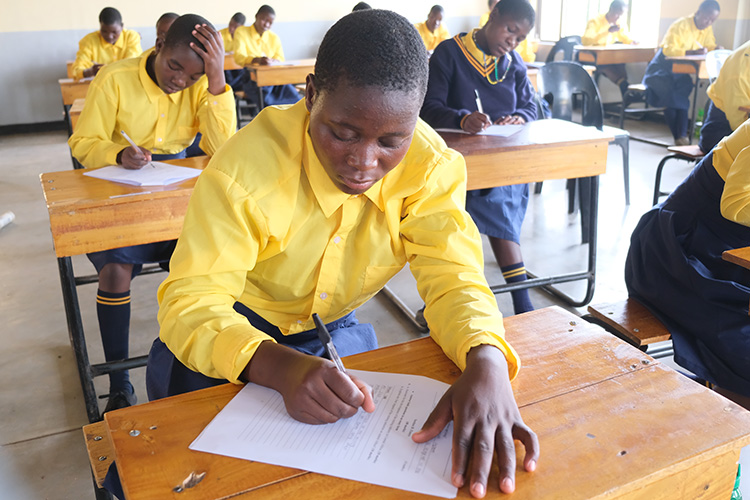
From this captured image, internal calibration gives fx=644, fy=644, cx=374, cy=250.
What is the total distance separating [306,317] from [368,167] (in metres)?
0.40

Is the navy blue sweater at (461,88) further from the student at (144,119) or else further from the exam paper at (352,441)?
the exam paper at (352,441)

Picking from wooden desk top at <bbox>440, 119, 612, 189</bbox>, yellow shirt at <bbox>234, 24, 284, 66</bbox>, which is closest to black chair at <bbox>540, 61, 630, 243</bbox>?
wooden desk top at <bbox>440, 119, 612, 189</bbox>

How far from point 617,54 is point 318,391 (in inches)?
301

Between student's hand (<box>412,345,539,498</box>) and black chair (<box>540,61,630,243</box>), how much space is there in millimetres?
2759

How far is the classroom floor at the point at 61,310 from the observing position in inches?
72.6

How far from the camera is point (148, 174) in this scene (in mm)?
2051

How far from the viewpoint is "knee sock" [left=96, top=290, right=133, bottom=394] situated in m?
2.06

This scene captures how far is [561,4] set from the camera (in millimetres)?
9664

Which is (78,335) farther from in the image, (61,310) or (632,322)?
(632,322)

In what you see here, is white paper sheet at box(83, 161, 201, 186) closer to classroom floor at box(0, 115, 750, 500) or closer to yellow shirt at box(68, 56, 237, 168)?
yellow shirt at box(68, 56, 237, 168)

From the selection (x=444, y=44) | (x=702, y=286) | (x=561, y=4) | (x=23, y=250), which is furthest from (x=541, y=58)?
(x=702, y=286)

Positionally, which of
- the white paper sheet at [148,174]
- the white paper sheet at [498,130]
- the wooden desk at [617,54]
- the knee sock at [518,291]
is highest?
the wooden desk at [617,54]

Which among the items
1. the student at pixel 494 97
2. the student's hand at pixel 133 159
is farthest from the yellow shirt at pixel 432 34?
the student's hand at pixel 133 159

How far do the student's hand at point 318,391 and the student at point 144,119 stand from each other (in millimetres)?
1342
